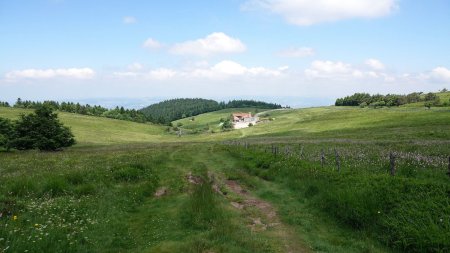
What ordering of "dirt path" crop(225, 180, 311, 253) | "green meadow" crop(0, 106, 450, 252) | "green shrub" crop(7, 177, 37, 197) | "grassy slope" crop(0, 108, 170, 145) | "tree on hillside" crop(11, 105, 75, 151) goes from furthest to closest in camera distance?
"grassy slope" crop(0, 108, 170, 145) → "tree on hillside" crop(11, 105, 75, 151) → "green shrub" crop(7, 177, 37, 197) → "dirt path" crop(225, 180, 311, 253) → "green meadow" crop(0, 106, 450, 252)

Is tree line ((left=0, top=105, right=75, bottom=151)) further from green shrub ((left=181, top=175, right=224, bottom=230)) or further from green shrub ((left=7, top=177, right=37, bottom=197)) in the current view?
green shrub ((left=181, top=175, right=224, bottom=230))

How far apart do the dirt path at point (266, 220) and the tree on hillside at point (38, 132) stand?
39534mm

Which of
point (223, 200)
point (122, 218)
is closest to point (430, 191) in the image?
point (223, 200)

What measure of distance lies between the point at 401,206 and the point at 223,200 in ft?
27.5

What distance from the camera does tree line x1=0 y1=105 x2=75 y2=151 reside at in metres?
48.9

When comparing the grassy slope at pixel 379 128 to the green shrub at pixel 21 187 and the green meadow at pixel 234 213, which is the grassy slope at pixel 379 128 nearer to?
the green meadow at pixel 234 213

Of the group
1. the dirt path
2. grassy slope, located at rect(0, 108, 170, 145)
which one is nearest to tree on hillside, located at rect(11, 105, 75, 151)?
grassy slope, located at rect(0, 108, 170, 145)

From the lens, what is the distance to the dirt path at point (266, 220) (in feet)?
40.7

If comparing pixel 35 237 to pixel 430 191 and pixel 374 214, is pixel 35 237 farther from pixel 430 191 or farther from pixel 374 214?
pixel 430 191

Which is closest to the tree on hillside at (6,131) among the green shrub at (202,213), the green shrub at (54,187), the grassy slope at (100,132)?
the grassy slope at (100,132)

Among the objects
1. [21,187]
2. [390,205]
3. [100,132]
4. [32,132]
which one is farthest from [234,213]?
[100,132]

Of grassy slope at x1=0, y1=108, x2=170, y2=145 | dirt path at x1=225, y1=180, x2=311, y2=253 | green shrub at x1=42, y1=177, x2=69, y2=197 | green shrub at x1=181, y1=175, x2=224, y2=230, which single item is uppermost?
green shrub at x1=42, y1=177, x2=69, y2=197

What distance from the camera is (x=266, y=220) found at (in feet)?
50.2

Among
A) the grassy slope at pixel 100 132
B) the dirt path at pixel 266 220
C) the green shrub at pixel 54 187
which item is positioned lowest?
the grassy slope at pixel 100 132
